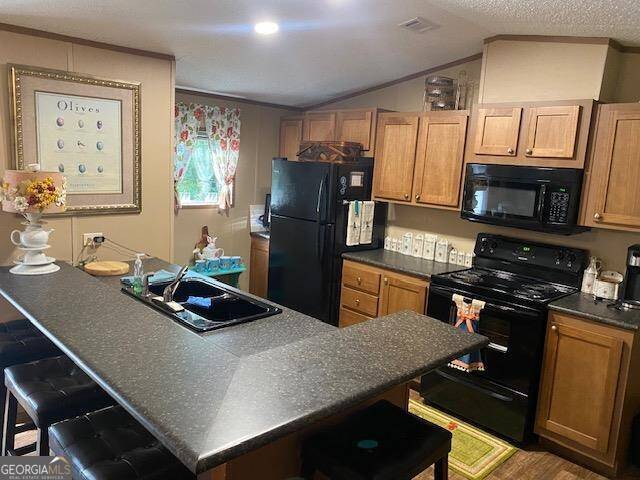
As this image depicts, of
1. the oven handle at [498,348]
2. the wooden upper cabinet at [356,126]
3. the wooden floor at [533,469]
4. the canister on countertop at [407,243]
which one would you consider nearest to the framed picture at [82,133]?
the wooden floor at [533,469]

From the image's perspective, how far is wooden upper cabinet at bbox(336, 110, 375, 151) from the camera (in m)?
4.12

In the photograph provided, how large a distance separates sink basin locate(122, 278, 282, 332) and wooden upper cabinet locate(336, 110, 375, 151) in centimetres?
212

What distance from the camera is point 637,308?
273 cm

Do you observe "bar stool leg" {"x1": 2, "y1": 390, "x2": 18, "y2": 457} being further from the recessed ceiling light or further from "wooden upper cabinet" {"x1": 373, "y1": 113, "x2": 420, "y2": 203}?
"wooden upper cabinet" {"x1": 373, "y1": 113, "x2": 420, "y2": 203}

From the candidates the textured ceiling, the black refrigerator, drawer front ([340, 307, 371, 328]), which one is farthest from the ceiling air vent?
drawer front ([340, 307, 371, 328])

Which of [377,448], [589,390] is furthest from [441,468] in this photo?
[589,390]

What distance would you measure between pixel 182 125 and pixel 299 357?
11.6ft

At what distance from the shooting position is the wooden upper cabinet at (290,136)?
4.88 meters

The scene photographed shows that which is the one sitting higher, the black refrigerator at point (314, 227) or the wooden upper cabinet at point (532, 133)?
the wooden upper cabinet at point (532, 133)

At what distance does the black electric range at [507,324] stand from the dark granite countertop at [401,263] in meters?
0.15

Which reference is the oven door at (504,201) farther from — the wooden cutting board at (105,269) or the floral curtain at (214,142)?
the floral curtain at (214,142)

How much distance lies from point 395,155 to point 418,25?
1102mm

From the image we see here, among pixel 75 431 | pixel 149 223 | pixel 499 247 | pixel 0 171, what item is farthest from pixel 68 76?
pixel 499 247

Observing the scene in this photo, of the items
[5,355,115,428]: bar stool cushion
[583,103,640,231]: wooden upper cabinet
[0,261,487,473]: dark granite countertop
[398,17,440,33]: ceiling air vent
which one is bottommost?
[5,355,115,428]: bar stool cushion
